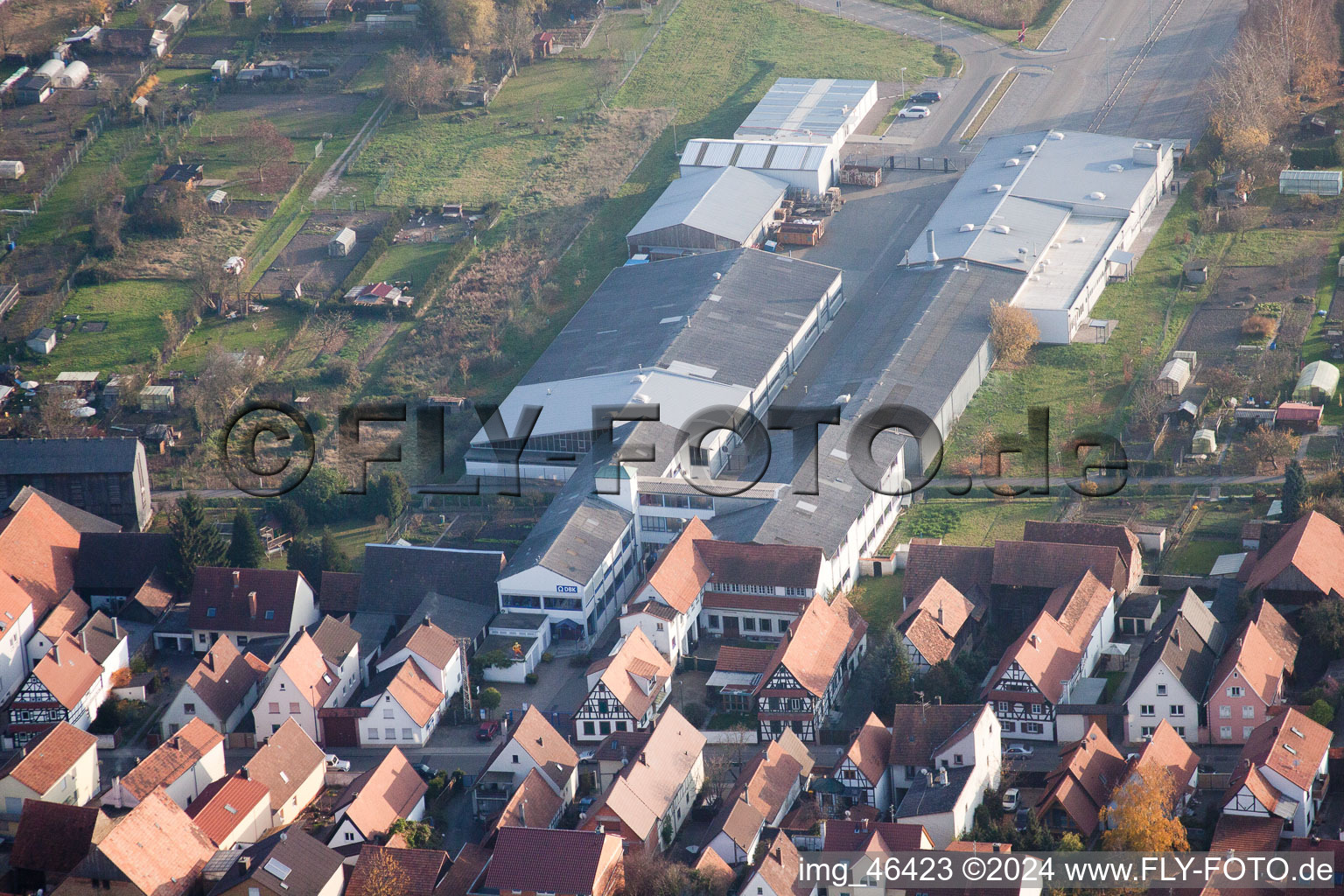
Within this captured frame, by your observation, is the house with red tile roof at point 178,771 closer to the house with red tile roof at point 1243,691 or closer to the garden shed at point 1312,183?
the house with red tile roof at point 1243,691

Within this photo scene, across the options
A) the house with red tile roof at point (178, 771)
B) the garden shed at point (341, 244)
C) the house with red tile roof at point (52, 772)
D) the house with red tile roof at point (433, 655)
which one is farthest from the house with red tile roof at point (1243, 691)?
the garden shed at point (341, 244)

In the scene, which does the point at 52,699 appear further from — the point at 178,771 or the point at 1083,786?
the point at 1083,786

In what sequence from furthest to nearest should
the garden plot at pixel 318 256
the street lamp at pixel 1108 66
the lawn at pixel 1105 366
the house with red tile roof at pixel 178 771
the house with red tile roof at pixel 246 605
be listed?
the street lamp at pixel 1108 66
the garden plot at pixel 318 256
the lawn at pixel 1105 366
the house with red tile roof at pixel 246 605
the house with red tile roof at pixel 178 771

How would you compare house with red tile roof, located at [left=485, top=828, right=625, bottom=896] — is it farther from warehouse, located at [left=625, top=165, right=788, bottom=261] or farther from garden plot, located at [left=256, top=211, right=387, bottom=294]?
garden plot, located at [left=256, top=211, right=387, bottom=294]

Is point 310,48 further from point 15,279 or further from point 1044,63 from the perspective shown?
point 1044,63

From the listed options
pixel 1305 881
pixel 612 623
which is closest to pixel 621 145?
pixel 612 623

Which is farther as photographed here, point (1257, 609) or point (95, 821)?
point (1257, 609)

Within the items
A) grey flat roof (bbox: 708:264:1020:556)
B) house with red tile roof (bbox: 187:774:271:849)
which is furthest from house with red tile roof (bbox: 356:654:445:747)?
grey flat roof (bbox: 708:264:1020:556)
